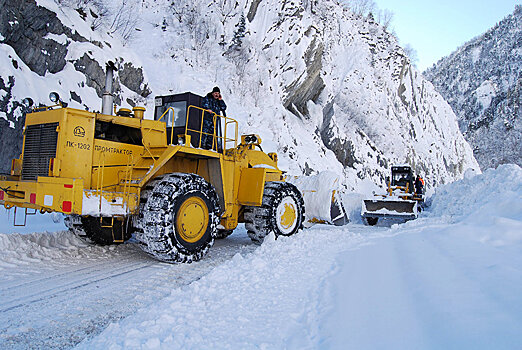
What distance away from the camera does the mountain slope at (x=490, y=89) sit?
72.9 metres

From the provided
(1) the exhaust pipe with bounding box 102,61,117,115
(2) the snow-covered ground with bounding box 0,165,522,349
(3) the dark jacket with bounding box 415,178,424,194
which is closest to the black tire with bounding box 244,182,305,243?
(2) the snow-covered ground with bounding box 0,165,522,349

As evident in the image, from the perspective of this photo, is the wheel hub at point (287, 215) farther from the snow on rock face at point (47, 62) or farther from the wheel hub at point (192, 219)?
the snow on rock face at point (47, 62)

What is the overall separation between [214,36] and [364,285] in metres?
20.0

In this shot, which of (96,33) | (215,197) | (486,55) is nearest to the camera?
(215,197)

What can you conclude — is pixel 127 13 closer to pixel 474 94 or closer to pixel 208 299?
pixel 208 299

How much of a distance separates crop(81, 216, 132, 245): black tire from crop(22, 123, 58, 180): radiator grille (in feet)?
4.06

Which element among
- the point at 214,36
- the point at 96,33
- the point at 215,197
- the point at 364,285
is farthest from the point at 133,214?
the point at 214,36

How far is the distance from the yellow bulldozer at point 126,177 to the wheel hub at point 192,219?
0.05 ft

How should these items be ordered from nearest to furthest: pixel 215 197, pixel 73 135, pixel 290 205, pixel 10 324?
pixel 10 324 < pixel 73 135 < pixel 215 197 < pixel 290 205

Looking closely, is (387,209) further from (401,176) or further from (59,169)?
(59,169)

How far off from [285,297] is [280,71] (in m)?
21.0

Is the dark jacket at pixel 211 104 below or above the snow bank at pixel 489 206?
above

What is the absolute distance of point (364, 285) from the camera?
3.75 meters

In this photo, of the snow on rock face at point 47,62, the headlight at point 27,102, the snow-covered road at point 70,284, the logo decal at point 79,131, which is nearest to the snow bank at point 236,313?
the snow-covered road at point 70,284
